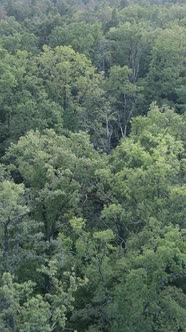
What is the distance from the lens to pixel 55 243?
71.5 feet

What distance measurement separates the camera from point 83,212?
28000 millimetres

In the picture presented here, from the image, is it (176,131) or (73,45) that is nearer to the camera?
(176,131)

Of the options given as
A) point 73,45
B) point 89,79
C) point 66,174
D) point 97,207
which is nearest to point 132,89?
point 89,79

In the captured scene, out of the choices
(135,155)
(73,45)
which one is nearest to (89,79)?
(73,45)

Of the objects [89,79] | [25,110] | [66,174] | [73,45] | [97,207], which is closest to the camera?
[66,174]

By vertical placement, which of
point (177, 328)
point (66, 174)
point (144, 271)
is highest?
point (66, 174)

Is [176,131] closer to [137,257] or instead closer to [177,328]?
[137,257]

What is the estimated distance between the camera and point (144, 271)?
67.3 feet

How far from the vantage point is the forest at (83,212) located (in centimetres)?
2011

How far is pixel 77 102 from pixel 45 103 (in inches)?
177

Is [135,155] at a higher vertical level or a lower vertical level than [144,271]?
higher

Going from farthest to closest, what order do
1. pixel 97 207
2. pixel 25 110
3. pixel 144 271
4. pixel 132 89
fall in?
pixel 132 89, pixel 25 110, pixel 97 207, pixel 144 271

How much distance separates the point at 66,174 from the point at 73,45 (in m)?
25.3

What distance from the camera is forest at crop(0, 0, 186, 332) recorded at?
20.1m
